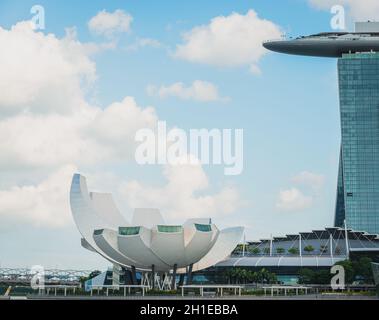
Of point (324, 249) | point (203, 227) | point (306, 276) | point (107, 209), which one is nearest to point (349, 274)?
point (306, 276)

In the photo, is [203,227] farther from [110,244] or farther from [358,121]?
[358,121]

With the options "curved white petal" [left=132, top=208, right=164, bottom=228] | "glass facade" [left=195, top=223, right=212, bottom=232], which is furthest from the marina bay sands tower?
"glass facade" [left=195, top=223, right=212, bottom=232]

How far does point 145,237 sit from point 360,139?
2031 inches

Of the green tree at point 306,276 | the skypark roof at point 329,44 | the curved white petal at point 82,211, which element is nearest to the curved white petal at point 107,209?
the curved white petal at point 82,211

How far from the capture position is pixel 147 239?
56281 millimetres

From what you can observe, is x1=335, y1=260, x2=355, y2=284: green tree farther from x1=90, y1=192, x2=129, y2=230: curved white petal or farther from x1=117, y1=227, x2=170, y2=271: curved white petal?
x1=90, y1=192, x2=129, y2=230: curved white petal

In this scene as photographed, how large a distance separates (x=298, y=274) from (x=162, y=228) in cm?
2329

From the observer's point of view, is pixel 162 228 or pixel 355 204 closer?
pixel 162 228

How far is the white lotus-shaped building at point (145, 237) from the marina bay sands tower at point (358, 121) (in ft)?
122

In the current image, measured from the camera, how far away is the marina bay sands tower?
315 ft

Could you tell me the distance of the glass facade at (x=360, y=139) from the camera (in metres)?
95.9
